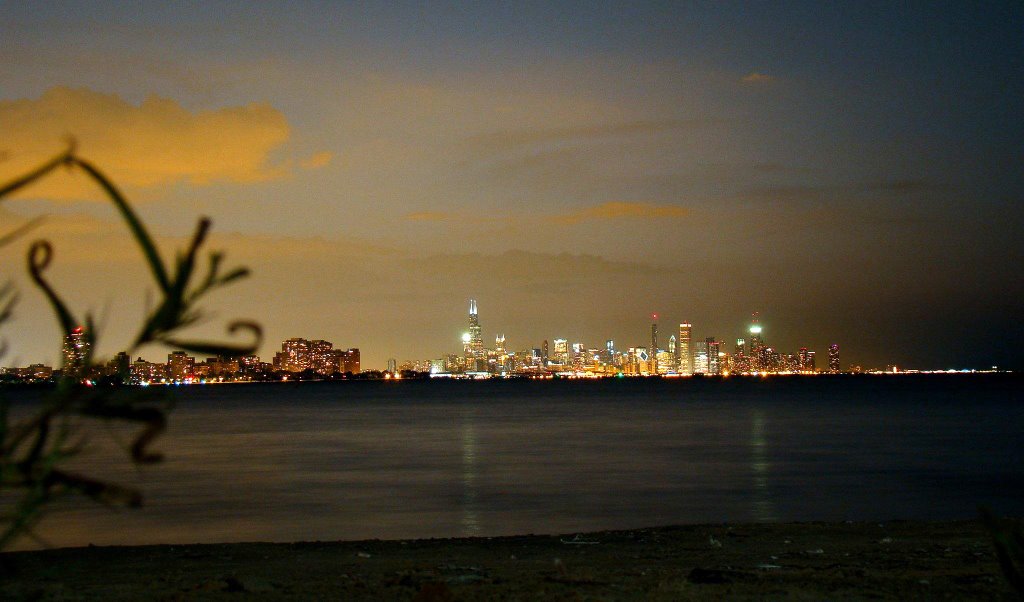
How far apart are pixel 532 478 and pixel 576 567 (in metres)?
24.6

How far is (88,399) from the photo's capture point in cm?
333

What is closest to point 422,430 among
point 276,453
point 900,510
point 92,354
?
point 276,453

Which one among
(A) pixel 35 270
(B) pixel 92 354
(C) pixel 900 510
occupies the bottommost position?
(C) pixel 900 510

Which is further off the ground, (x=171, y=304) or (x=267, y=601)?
(x=171, y=304)

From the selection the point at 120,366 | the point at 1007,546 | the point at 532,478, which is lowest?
the point at 532,478

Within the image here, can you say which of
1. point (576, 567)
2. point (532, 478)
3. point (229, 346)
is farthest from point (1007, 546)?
point (532, 478)

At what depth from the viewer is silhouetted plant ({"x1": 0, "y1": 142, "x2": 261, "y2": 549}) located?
10.2 ft

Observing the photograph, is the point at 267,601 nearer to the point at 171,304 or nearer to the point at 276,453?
the point at 171,304

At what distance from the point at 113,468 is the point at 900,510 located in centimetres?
3314

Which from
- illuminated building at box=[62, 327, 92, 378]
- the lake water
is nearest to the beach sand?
the lake water

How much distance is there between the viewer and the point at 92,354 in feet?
11.2

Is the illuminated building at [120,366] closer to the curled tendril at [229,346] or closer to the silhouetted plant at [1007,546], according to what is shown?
the curled tendril at [229,346]

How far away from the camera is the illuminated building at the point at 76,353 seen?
3412mm

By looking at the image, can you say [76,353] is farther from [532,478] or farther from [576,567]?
[532,478]
